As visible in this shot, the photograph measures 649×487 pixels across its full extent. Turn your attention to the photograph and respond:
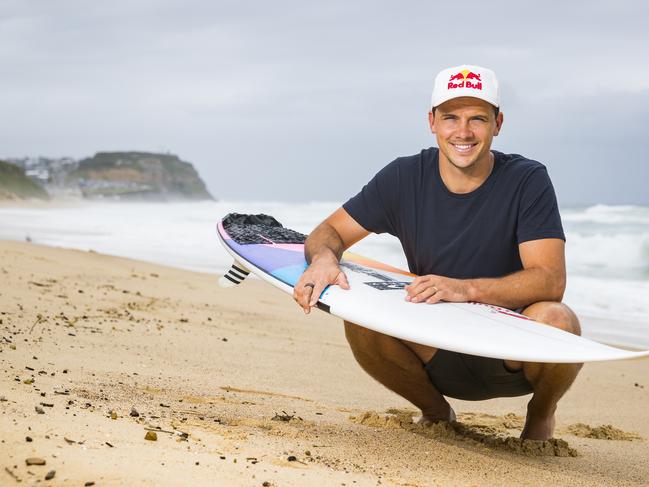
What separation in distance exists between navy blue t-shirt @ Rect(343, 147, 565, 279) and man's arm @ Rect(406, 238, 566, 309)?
2.6 inches

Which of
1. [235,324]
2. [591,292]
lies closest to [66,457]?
[235,324]

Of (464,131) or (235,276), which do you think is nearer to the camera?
(464,131)

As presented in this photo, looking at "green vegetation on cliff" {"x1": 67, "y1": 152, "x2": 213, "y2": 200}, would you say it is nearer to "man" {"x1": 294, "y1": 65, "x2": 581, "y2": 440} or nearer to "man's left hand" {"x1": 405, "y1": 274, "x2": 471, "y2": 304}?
"man" {"x1": 294, "y1": 65, "x2": 581, "y2": 440}

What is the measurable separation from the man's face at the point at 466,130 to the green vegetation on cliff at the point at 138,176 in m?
65.1

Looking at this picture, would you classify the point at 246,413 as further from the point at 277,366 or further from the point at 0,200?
the point at 0,200

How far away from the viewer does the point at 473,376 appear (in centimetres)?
271

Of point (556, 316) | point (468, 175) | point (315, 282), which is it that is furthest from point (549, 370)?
point (315, 282)

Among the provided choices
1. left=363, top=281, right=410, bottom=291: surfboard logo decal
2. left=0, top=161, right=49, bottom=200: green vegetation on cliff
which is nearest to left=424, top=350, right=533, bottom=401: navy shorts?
left=363, top=281, right=410, bottom=291: surfboard logo decal

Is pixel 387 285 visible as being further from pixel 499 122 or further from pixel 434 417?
pixel 499 122

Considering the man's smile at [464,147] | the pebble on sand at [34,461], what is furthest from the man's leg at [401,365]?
the pebble on sand at [34,461]

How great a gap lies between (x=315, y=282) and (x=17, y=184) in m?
50.4

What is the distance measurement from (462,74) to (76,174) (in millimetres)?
76679

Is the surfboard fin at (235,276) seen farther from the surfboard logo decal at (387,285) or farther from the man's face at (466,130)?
the man's face at (466,130)

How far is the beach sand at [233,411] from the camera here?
6.46 feet
